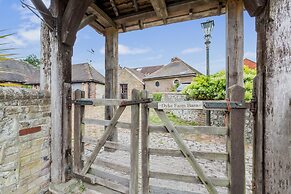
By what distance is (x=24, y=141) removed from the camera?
2197 millimetres

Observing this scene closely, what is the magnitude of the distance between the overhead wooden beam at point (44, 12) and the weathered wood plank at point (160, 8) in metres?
1.70

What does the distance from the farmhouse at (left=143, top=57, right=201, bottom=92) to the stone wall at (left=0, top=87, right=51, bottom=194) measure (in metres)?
18.5

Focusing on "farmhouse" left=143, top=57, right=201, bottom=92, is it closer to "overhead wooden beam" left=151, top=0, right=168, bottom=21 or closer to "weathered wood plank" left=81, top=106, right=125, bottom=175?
"overhead wooden beam" left=151, top=0, right=168, bottom=21

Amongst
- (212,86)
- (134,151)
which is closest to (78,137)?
(134,151)

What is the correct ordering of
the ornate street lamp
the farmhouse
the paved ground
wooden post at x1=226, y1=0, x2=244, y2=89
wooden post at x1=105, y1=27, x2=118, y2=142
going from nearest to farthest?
the paved ground
wooden post at x1=226, y1=0, x2=244, y2=89
wooden post at x1=105, y1=27, x2=118, y2=142
the ornate street lamp
the farmhouse

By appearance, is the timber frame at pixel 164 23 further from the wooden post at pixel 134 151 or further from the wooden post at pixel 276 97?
the wooden post at pixel 134 151

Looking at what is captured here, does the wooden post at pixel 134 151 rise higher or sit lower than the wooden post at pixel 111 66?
lower

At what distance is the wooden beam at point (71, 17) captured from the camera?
2389mm

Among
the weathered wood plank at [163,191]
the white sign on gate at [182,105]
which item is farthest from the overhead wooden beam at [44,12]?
the weathered wood plank at [163,191]

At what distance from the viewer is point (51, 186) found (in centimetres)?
245

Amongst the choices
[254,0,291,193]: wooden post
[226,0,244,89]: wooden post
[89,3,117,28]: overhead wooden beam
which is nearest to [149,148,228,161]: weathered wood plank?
[254,0,291,193]: wooden post

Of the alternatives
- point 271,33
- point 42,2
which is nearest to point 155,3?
point 42,2

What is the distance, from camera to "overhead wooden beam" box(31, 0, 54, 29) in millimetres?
Result: 2192

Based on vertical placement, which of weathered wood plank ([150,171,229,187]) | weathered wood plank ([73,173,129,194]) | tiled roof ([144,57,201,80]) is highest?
tiled roof ([144,57,201,80])
